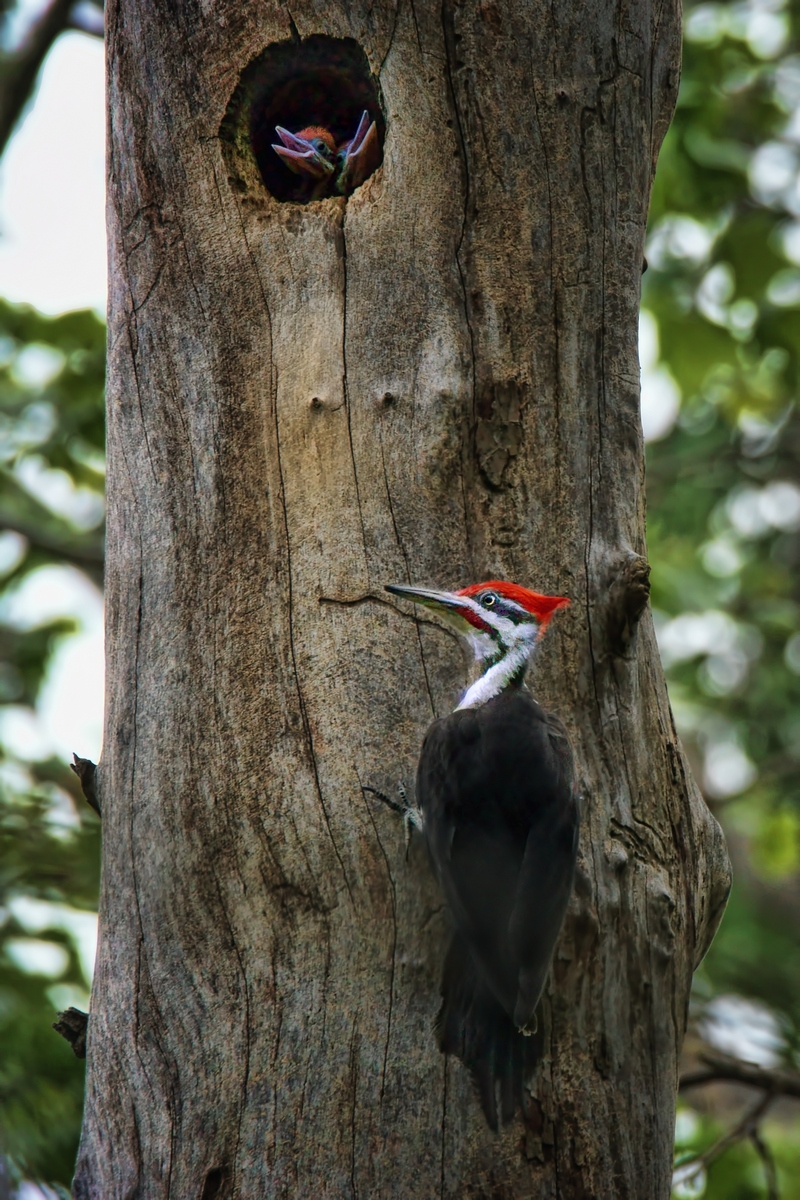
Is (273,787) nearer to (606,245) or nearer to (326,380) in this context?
(326,380)

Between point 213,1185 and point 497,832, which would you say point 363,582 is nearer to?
point 497,832

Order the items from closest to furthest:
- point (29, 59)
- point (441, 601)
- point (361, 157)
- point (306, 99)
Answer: point (441, 601) → point (361, 157) → point (306, 99) → point (29, 59)

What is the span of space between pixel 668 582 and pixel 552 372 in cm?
351

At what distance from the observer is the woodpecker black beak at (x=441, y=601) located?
2.58 m

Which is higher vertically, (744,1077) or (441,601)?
(441,601)

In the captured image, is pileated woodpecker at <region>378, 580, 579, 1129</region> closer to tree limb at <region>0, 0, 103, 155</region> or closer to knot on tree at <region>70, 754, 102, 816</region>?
knot on tree at <region>70, 754, 102, 816</region>

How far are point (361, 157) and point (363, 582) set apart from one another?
1.13 m

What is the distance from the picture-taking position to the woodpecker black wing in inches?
89.2

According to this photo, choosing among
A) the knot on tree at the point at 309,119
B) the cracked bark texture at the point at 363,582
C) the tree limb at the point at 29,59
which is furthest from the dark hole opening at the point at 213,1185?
the tree limb at the point at 29,59

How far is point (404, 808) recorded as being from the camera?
96.7 inches

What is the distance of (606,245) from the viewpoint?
293 cm

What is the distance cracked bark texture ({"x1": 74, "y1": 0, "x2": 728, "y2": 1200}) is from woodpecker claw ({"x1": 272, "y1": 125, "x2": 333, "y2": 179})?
0.24 m

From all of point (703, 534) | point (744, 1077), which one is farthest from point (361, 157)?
point (703, 534)

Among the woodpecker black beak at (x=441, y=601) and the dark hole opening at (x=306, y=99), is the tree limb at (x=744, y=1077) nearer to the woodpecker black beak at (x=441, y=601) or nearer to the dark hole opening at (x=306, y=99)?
the woodpecker black beak at (x=441, y=601)
